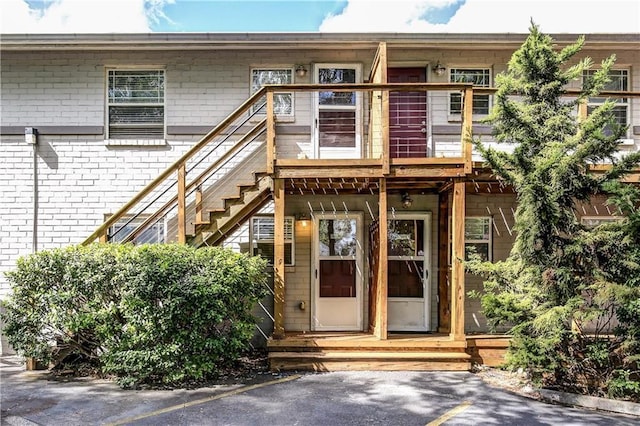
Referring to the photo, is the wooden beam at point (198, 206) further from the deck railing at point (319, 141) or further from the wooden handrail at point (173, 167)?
the wooden handrail at point (173, 167)

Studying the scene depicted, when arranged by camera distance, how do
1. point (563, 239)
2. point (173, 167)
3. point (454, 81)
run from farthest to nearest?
point (454, 81), point (173, 167), point (563, 239)

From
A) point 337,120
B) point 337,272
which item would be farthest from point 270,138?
point 337,272

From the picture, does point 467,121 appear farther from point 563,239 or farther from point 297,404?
point 297,404

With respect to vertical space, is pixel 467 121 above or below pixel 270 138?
above

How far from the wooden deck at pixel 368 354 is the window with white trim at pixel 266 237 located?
198 centimetres

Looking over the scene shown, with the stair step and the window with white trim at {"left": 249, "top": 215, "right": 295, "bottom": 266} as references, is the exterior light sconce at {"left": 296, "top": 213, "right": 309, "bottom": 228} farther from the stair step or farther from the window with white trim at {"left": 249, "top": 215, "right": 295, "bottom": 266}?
the stair step

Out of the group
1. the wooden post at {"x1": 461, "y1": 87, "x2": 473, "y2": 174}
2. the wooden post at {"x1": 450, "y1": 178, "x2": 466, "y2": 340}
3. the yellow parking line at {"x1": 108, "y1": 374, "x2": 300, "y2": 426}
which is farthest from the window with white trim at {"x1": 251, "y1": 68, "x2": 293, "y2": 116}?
the yellow parking line at {"x1": 108, "y1": 374, "x2": 300, "y2": 426}

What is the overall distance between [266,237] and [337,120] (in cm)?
271

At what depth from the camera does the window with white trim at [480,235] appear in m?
8.17

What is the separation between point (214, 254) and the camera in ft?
20.0

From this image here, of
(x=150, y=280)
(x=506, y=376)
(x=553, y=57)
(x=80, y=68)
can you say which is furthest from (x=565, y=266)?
(x=80, y=68)

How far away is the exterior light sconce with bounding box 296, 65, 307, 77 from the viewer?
8.05 metres

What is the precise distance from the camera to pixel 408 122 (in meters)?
8.20

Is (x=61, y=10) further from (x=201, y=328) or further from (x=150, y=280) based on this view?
(x=201, y=328)
